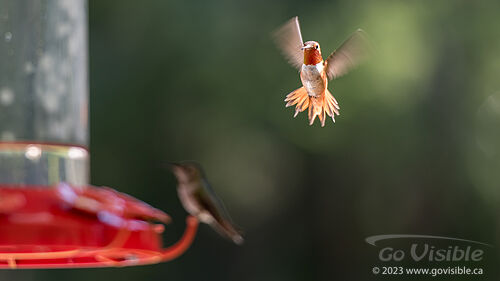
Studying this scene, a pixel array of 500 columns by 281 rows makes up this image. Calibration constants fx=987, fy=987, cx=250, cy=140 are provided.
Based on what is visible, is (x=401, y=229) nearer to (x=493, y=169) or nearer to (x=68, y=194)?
(x=493, y=169)


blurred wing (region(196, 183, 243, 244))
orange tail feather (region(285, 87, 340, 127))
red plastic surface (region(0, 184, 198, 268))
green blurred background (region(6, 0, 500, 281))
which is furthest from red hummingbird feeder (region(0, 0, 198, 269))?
green blurred background (region(6, 0, 500, 281))

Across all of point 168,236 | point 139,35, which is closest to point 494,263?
point 168,236

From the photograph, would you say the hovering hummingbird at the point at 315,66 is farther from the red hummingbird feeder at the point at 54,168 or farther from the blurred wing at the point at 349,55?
the red hummingbird feeder at the point at 54,168

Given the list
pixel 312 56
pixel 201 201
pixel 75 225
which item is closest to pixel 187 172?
pixel 201 201

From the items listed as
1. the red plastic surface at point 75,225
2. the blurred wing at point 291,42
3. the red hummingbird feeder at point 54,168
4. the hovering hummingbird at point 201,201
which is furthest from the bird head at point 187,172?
the blurred wing at point 291,42

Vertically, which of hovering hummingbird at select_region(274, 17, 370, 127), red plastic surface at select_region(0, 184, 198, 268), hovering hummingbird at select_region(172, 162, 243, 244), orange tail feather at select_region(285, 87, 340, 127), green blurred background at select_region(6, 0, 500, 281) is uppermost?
green blurred background at select_region(6, 0, 500, 281)

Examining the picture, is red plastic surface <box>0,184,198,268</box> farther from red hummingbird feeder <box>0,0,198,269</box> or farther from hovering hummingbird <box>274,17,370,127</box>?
hovering hummingbird <box>274,17,370,127</box>
